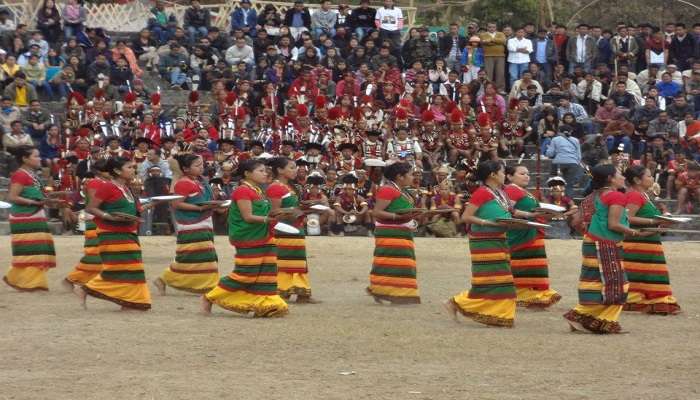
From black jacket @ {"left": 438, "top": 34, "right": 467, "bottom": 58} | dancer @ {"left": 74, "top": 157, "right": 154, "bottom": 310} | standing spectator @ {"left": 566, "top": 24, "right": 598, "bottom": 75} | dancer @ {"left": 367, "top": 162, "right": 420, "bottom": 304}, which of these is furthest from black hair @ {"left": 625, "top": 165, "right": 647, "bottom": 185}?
black jacket @ {"left": 438, "top": 34, "right": 467, "bottom": 58}

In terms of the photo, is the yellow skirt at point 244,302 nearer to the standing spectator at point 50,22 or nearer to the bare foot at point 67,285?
the bare foot at point 67,285

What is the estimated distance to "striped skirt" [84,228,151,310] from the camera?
12.9 metres

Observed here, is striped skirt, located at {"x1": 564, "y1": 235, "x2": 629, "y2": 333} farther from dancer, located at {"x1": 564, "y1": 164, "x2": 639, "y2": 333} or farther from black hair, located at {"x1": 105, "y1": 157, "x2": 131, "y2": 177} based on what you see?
black hair, located at {"x1": 105, "y1": 157, "x2": 131, "y2": 177}

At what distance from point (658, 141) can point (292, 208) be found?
42.6 feet

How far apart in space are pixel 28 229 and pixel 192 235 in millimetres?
1828

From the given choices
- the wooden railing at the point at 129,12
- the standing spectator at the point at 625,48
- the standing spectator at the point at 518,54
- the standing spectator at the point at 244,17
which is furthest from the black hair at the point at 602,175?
the wooden railing at the point at 129,12

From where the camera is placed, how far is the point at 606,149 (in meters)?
24.7

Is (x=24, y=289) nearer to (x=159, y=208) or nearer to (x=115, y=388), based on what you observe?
(x=115, y=388)

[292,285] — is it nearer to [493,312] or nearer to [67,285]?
[67,285]

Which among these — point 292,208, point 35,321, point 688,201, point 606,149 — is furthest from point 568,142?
point 35,321


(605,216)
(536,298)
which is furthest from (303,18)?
(605,216)

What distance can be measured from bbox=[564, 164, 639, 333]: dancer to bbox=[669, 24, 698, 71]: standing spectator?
16364 mm

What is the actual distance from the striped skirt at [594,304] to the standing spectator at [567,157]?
1237cm

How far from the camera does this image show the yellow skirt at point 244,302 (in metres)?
12.6
